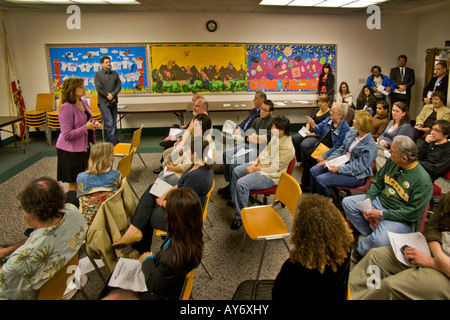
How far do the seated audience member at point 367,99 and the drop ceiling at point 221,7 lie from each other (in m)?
1.75

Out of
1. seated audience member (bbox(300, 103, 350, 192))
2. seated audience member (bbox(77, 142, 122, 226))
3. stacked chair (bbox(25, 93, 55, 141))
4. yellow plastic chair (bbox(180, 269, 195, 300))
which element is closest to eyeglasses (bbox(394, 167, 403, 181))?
seated audience member (bbox(300, 103, 350, 192))

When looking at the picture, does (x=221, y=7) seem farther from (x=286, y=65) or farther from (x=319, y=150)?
(x=319, y=150)

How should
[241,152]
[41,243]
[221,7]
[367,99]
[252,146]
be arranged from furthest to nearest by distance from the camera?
[367,99] → [221,7] → [252,146] → [241,152] → [41,243]

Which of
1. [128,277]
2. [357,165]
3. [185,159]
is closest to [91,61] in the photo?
[185,159]

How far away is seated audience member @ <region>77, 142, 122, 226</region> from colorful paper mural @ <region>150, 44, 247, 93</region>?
16.8ft

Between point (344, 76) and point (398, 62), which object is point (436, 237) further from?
point (398, 62)

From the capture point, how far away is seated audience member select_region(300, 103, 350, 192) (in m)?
3.97

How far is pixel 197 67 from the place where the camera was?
7.38 m

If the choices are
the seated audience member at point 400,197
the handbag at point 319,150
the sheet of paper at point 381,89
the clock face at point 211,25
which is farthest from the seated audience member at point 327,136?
the clock face at point 211,25

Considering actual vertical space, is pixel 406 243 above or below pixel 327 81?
below

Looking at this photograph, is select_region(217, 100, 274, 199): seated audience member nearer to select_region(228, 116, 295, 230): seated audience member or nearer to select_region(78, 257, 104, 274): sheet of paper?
select_region(228, 116, 295, 230): seated audience member

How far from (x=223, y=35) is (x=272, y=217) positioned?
5.70 metres

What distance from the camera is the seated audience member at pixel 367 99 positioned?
23.6 feet
